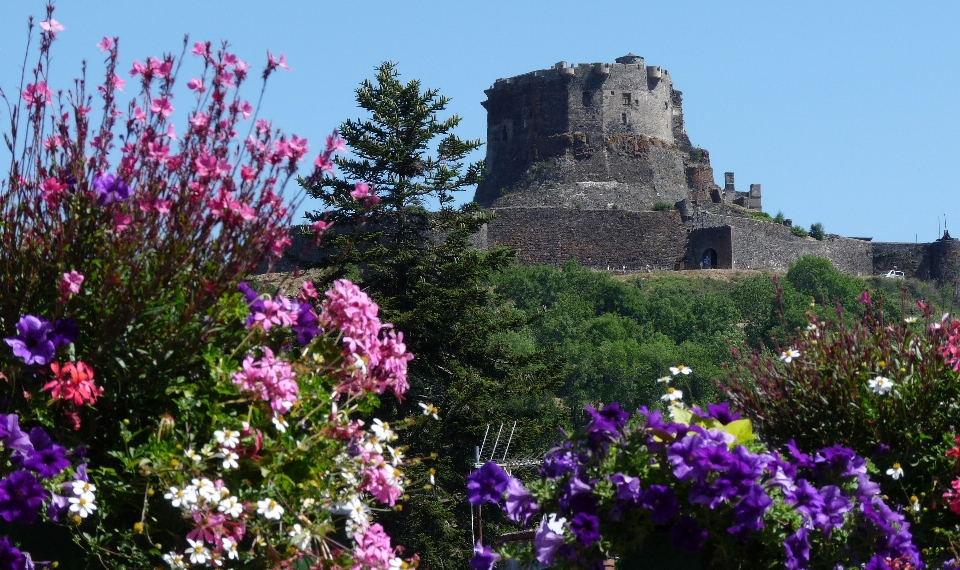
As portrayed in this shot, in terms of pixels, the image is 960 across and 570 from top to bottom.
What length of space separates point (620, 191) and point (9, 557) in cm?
6117

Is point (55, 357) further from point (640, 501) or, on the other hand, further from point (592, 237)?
point (592, 237)

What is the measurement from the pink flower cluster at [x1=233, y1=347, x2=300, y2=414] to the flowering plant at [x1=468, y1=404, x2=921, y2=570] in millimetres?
1007

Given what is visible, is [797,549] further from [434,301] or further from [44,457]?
[434,301]

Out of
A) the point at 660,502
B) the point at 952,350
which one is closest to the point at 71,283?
the point at 660,502

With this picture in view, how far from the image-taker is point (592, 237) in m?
62.4

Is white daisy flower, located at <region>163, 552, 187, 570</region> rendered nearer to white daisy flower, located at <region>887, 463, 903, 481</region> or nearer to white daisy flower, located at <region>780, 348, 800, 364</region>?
white daisy flower, located at <region>887, 463, 903, 481</region>

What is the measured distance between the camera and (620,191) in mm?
65812

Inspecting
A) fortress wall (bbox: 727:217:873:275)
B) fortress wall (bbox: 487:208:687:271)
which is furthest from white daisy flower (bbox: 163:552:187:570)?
fortress wall (bbox: 727:217:873:275)

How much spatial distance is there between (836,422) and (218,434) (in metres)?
2.88

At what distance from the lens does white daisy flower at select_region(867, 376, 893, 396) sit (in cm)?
638

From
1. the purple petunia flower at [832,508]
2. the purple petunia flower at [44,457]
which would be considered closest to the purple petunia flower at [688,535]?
the purple petunia flower at [832,508]

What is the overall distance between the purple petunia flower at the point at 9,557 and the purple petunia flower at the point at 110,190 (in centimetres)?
119

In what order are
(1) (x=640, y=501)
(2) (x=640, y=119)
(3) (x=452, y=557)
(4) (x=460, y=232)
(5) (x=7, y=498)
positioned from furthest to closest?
1. (2) (x=640, y=119)
2. (4) (x=460, y=232)
3. (3) (x=452, y=557)
4. (1) (x=640, y=501)
5. (5) (x=7, y=498)

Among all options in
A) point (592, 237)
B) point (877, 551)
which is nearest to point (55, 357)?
point (877, 551)
